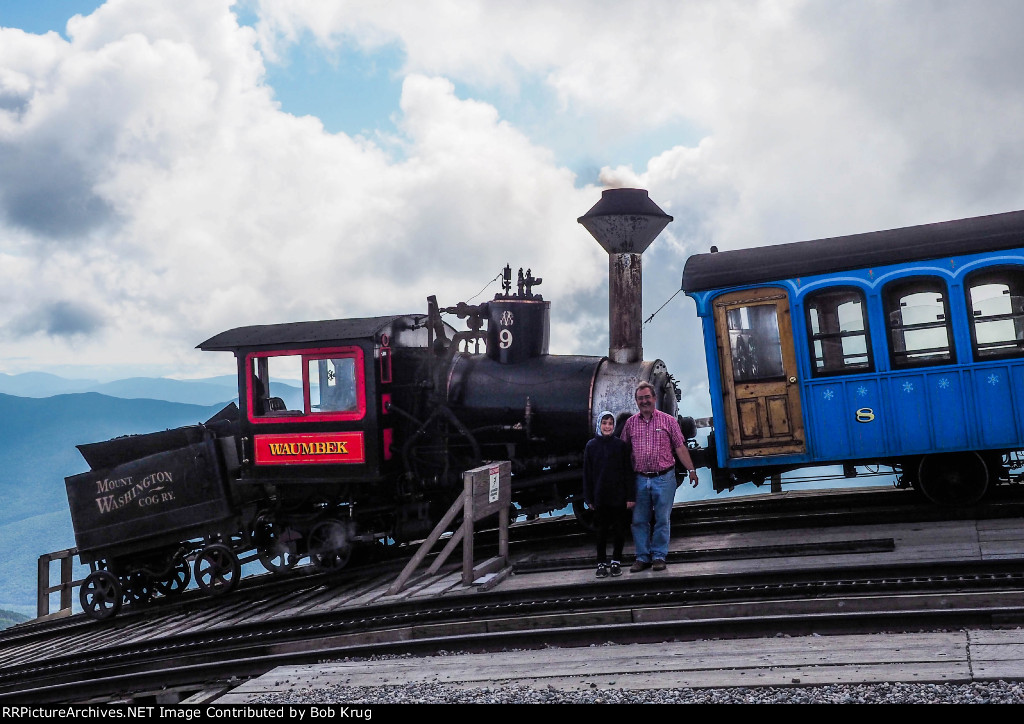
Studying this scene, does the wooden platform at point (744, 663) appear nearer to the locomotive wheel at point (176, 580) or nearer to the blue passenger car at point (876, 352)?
the blue passenger car at point (876, 352)

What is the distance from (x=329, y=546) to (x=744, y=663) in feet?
23.4

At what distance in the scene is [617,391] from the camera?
36.0 ft

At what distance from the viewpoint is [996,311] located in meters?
9.65

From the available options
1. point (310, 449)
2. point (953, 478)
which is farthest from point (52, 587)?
point (953, 478)

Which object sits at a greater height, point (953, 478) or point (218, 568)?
point (953, 478)

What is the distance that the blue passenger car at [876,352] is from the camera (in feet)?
31.6

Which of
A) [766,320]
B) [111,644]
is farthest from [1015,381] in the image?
[111,644]

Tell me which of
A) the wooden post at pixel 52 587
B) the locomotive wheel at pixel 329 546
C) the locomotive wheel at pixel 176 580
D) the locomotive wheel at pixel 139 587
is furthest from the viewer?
the wooden post at pixel 52 587

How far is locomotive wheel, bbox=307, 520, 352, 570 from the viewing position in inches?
463

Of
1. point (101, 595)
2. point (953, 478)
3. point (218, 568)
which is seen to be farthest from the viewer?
point (101, 595)

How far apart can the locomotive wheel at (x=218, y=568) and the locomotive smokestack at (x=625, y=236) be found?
19.2 feet

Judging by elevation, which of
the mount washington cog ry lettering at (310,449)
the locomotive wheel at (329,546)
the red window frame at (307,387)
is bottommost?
the locomotive wheel at (329,546)

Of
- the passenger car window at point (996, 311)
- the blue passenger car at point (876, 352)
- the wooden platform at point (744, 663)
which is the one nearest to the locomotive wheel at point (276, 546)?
the wooden platform at point (744, 663)

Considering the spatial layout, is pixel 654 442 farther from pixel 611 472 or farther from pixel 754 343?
pixel 754 343
